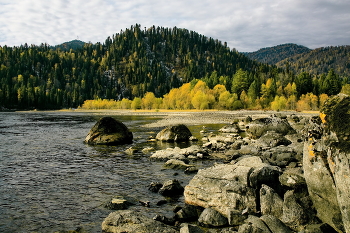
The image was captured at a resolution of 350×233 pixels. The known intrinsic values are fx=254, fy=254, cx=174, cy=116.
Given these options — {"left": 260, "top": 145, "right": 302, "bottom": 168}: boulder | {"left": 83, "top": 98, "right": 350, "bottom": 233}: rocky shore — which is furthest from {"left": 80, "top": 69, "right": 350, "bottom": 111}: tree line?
{"left": 83, "top": 98, "right": 350, "bottom": 233}: rocky shore

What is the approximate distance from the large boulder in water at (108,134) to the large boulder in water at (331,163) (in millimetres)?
27089

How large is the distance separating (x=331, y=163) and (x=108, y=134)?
29.6 meters

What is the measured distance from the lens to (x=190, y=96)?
150 m

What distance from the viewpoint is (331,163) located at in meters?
9.34

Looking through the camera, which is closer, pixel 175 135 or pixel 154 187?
pixel 154 187

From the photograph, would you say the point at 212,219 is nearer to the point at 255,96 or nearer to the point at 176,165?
the point at 176,165

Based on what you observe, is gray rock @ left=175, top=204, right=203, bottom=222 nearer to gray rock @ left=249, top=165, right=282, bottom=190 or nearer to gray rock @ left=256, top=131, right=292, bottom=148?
gray rock @ left=249, top=165, right=282, bottom=190

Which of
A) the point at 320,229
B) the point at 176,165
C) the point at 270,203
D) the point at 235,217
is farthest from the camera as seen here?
the point at 176,165

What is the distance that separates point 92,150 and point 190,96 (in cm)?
12251

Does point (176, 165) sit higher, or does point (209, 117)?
point (209, 117)

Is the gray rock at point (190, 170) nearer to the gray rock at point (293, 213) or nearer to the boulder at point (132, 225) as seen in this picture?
the boulder at point (132, 225)

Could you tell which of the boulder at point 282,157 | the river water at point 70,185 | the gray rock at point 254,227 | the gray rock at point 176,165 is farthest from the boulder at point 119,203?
the boulder at point 282,157

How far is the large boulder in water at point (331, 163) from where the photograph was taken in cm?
862

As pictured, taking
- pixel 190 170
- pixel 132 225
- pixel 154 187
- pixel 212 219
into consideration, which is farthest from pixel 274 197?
pixel 190 170
